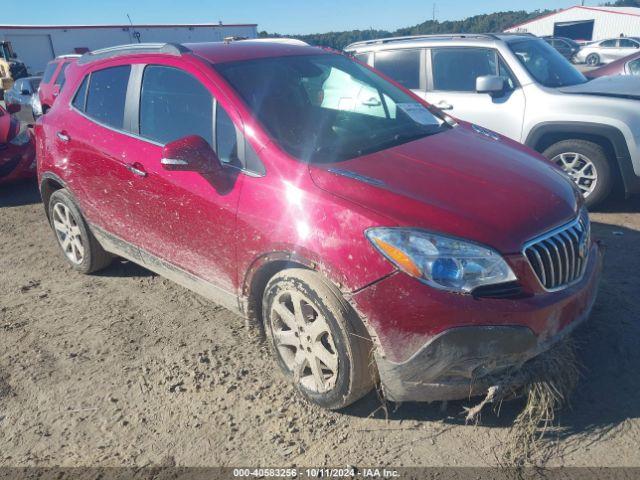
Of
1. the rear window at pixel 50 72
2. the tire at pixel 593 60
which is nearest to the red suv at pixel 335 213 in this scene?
the rear window at pixel 50 72

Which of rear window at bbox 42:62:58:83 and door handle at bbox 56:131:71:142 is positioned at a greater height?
rear window at bbox 42:62:58:83

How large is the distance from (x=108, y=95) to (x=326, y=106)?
5.40 ft

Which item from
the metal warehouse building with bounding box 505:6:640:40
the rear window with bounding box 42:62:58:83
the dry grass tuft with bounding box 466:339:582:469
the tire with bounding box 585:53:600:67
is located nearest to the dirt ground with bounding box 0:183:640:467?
the dry grass tuft with bounding box 466:339:582:469

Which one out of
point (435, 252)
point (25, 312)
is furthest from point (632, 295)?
point (25, 312)

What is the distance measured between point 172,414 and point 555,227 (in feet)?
7.11

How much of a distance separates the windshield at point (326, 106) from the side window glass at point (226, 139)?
0.50 ft

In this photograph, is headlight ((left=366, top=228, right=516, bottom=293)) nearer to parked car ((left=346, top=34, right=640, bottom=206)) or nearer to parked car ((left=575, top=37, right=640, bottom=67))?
parked car ((left=346, top=34, right=640, bottom=206))

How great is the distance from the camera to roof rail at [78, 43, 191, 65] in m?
3.39

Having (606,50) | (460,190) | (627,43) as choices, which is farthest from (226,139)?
(627,43)

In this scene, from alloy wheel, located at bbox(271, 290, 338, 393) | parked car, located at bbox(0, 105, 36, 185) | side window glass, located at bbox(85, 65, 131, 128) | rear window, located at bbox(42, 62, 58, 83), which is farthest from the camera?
rear window, located at bbox(42, 62, 58, 83)

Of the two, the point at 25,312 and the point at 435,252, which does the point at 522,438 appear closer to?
the point at 435,252

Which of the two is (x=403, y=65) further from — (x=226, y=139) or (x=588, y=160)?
(x=226, y=139)

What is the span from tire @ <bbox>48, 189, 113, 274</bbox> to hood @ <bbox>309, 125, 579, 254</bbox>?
248cm

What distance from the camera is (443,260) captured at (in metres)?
2.28
